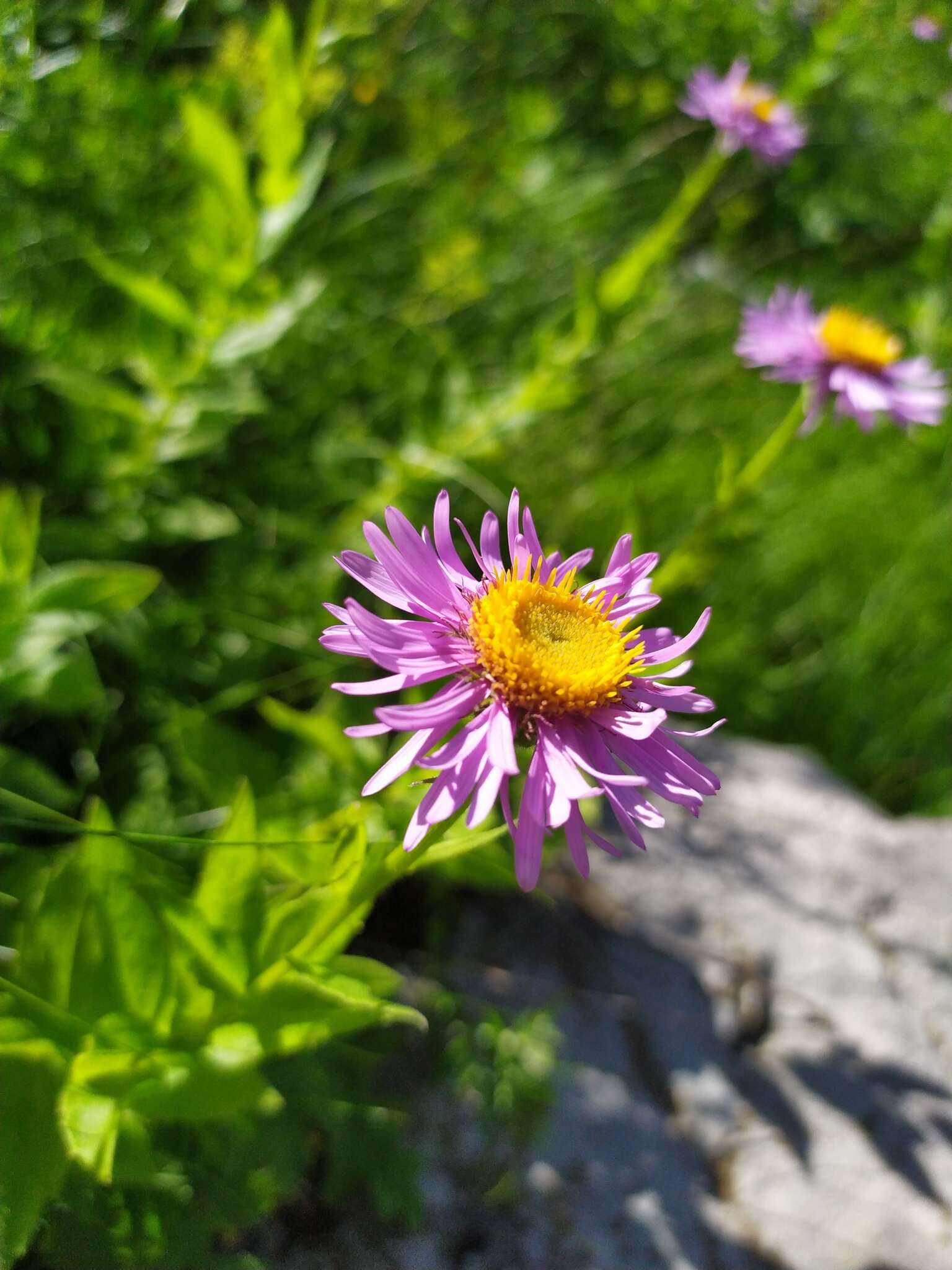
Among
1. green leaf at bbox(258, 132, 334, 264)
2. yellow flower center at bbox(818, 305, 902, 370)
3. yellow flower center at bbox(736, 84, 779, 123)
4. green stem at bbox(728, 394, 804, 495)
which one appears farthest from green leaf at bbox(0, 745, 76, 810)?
yellow flower center at bbox(736, 84, 779, 123)

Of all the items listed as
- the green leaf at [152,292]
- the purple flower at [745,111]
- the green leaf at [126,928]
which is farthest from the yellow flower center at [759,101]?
the green leaf at [126,928]

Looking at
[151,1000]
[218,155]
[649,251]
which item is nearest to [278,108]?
[218,155]

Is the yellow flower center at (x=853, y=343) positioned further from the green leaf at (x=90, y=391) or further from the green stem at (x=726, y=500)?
the green leaf at (x=90, y=391)

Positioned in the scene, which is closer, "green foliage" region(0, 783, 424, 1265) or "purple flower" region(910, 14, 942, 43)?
"green foliage" region(0, 783, 424, 1265)

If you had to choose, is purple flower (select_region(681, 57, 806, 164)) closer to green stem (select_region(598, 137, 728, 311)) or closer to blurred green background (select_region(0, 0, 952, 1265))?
blurred green background (select_region(0, 0, 952, 1265))

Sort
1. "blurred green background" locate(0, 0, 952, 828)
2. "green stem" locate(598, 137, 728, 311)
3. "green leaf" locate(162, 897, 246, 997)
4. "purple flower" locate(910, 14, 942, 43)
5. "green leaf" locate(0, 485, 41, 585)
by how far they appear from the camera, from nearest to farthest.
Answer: "green leaf" locate(162, 897, 246, 997), "green leaf" locate(0, 485, 41, 585), "blurred green background" locate(0, 0, 952, 828), "green stem" locate(598, 137, 728, 311), "purple flower" locate(910, 14, 942, 43)

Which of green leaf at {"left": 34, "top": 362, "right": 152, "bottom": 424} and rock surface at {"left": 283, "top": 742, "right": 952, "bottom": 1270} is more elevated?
green leaf at {"left": 34, "top": 362, "right": 152, "bottom": 424}
